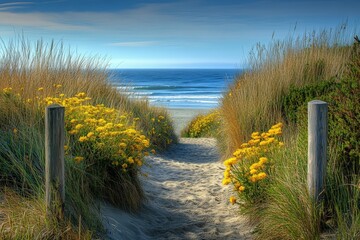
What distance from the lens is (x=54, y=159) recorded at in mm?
4848

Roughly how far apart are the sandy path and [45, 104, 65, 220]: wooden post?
97 centimetres

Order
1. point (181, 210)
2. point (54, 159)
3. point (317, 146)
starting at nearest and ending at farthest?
point (54, 159)
point (317, 146)
point (181, 210)

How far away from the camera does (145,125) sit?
13930mm

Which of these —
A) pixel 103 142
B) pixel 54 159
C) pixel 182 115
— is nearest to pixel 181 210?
pixel 103 142

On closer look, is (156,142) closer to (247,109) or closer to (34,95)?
(247,109)

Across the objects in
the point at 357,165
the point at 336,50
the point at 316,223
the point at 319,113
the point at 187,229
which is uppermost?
the point at 336,50

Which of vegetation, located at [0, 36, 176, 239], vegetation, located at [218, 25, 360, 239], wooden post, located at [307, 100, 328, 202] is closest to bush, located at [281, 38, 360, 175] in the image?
vegetation, located at [218, 25, 360, 239]

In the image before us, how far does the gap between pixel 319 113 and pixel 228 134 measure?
20.1ft

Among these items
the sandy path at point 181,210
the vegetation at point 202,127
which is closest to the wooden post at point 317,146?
the sandy path at point 181,210

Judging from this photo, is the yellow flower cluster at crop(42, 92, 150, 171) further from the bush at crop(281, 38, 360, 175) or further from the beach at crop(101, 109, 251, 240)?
the bush at crop(281, 38, 360, 175)

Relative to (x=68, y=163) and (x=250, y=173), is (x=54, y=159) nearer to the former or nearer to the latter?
(x=68, y=163)

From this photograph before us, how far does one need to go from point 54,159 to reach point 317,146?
9.18 feet

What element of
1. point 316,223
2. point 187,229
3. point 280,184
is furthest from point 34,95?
point 316,223

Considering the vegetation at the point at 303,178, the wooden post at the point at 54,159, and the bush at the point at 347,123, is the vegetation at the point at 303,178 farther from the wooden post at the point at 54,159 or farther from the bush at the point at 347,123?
the wooden post at the point at 54,159
